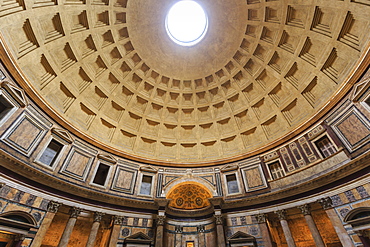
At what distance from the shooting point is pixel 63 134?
14.1 m

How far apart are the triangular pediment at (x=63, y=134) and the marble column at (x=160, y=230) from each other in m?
9.52

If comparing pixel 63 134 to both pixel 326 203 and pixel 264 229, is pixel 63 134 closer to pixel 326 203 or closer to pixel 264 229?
pixel 264 229

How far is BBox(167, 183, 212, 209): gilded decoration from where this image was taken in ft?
56.7

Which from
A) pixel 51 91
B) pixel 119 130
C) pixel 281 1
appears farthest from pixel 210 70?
pixel 51 91

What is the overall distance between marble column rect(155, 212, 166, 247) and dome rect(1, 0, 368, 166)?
17.7 feet

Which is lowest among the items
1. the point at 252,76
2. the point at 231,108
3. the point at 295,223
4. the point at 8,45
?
the point at 295,223

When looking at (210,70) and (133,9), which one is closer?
(133,9)

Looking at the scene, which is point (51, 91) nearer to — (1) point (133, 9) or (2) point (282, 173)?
(1) point (133, 9)

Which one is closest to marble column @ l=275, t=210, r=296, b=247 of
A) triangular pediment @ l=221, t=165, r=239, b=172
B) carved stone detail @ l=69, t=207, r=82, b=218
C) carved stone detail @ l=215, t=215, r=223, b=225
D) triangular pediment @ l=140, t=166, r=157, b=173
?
carved stone detail @ l=215, t=215, r=223, b=225

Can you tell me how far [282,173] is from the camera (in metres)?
14.7

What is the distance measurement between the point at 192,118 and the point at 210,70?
5.81m

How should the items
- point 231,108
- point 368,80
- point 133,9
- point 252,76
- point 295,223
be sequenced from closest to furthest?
point 368,80 → point 295,223 → point 133,9 → point 252,76 → point 231,108

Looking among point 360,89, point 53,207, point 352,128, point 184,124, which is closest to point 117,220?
point 53,207

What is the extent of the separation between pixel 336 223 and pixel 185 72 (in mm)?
17582
